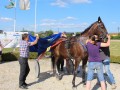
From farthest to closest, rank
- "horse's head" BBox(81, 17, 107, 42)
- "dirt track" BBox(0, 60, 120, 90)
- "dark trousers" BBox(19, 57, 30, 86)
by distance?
"dirt track" BBox(0, 60, 120, 90) < "dark trousers" BBox(19, 57, 30, 86) < "horse's head" BBox(81, 17, 107, 42)

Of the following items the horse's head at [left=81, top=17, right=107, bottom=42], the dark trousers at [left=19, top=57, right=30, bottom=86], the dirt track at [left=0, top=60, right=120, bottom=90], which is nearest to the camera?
the horse's head at [left=81, top=17, right=107, bottom=42]

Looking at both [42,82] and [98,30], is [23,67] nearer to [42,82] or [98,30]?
[42,82]

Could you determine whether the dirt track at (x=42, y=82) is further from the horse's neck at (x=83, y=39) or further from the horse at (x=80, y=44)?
the horse's neck at (x=83, y=39)

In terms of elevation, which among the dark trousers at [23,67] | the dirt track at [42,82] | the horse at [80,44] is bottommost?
the dirt track at [42,82]

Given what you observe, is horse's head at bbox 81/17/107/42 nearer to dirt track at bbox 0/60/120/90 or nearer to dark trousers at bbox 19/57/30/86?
dirt track at bbox 0/60/120/90

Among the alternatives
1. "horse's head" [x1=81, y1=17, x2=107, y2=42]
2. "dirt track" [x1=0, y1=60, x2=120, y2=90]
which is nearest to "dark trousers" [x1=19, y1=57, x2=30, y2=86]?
"dirt track" [x1=0, y1=60, x2=120, y2=90]

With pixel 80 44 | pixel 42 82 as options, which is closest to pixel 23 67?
pixel 42 82

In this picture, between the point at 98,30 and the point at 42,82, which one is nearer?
the point at 98,30

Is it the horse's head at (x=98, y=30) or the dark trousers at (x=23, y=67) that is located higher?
the horse's head at (x=98, y=30)

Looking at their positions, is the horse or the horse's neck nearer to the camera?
the horse

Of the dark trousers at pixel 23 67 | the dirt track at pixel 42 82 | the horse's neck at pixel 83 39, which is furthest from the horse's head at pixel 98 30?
the dark trousers at pixel 23 67

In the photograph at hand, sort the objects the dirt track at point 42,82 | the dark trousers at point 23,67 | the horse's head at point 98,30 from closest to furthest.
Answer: the horse's head at point 98,30 < the dark trousers at point 23,67 < the dirt track at point 42,82

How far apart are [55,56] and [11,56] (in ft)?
21.4

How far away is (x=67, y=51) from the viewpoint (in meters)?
10.4
